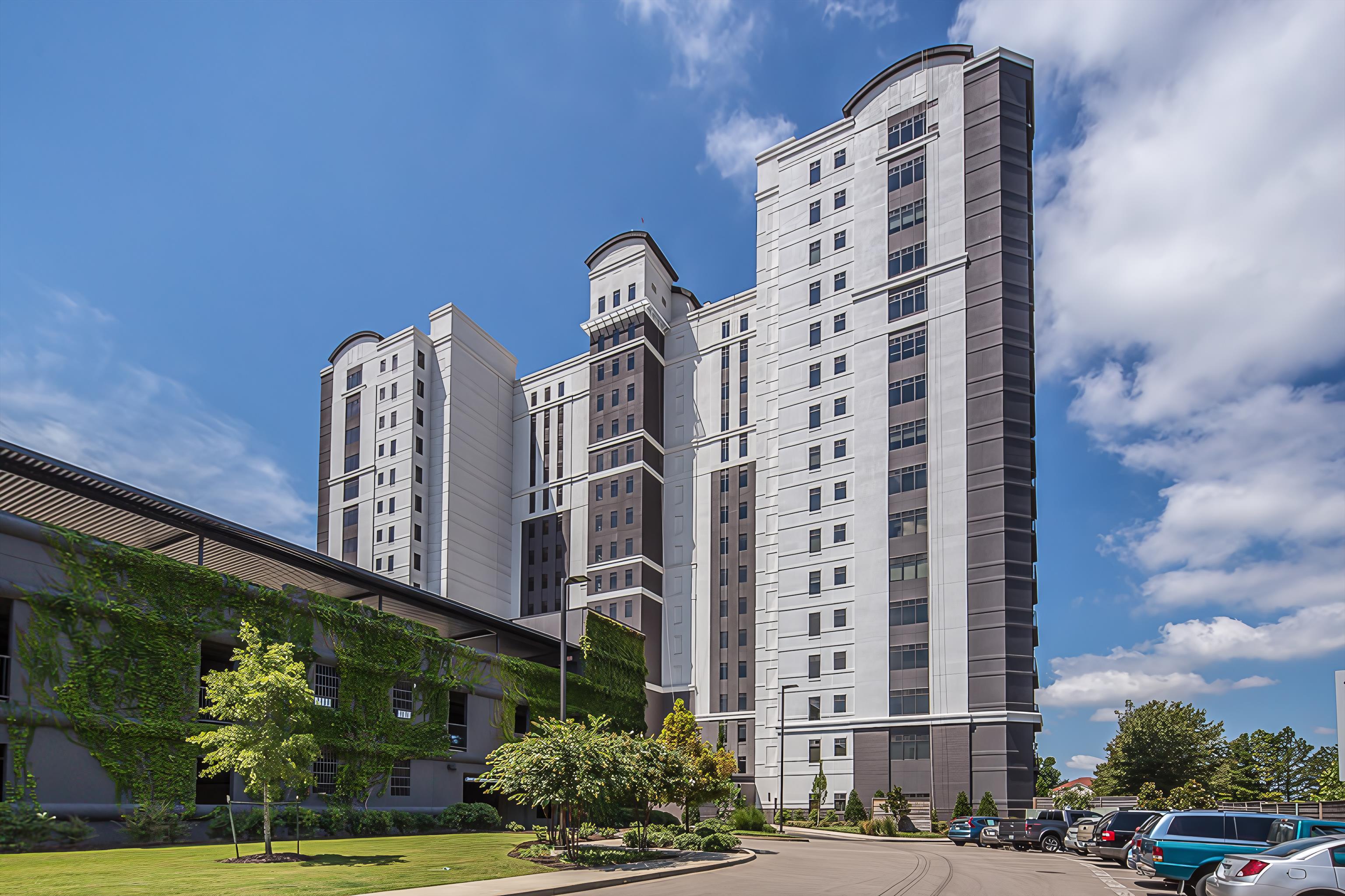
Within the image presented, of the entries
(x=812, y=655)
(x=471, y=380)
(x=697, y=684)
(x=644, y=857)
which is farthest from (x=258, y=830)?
(x=471, y=380)

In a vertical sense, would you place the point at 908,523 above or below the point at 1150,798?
above

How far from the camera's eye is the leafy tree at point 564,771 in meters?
25.7

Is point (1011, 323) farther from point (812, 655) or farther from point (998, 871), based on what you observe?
point (998, 871)

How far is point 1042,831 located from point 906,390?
3801 cm

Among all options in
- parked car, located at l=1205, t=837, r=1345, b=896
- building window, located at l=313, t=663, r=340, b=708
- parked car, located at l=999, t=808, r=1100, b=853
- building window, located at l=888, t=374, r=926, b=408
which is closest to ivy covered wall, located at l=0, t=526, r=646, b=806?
building window, located at l=313, t=663, r=340, b=708

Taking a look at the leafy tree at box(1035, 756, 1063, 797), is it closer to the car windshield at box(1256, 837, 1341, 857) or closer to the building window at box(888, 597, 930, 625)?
the building window at box(888, 597, 930, 625)

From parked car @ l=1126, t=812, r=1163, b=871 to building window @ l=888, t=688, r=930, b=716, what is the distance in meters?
36.4

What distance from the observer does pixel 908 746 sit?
65562mm

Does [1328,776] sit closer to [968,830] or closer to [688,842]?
[968,830]

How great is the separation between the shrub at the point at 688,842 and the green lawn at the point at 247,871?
19.9 ft

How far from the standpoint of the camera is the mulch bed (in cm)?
2350

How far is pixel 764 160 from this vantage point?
88938mm

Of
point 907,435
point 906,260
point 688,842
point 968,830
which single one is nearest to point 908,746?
point 968,830

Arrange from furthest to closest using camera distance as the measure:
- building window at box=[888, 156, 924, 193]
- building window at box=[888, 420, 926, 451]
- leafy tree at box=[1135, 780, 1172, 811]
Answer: building window at box=[888, 156, 924, 193]
building window at box=[888, 420, 926, 451]
leafy tree at box=[1135, 780, 1172, 811]
